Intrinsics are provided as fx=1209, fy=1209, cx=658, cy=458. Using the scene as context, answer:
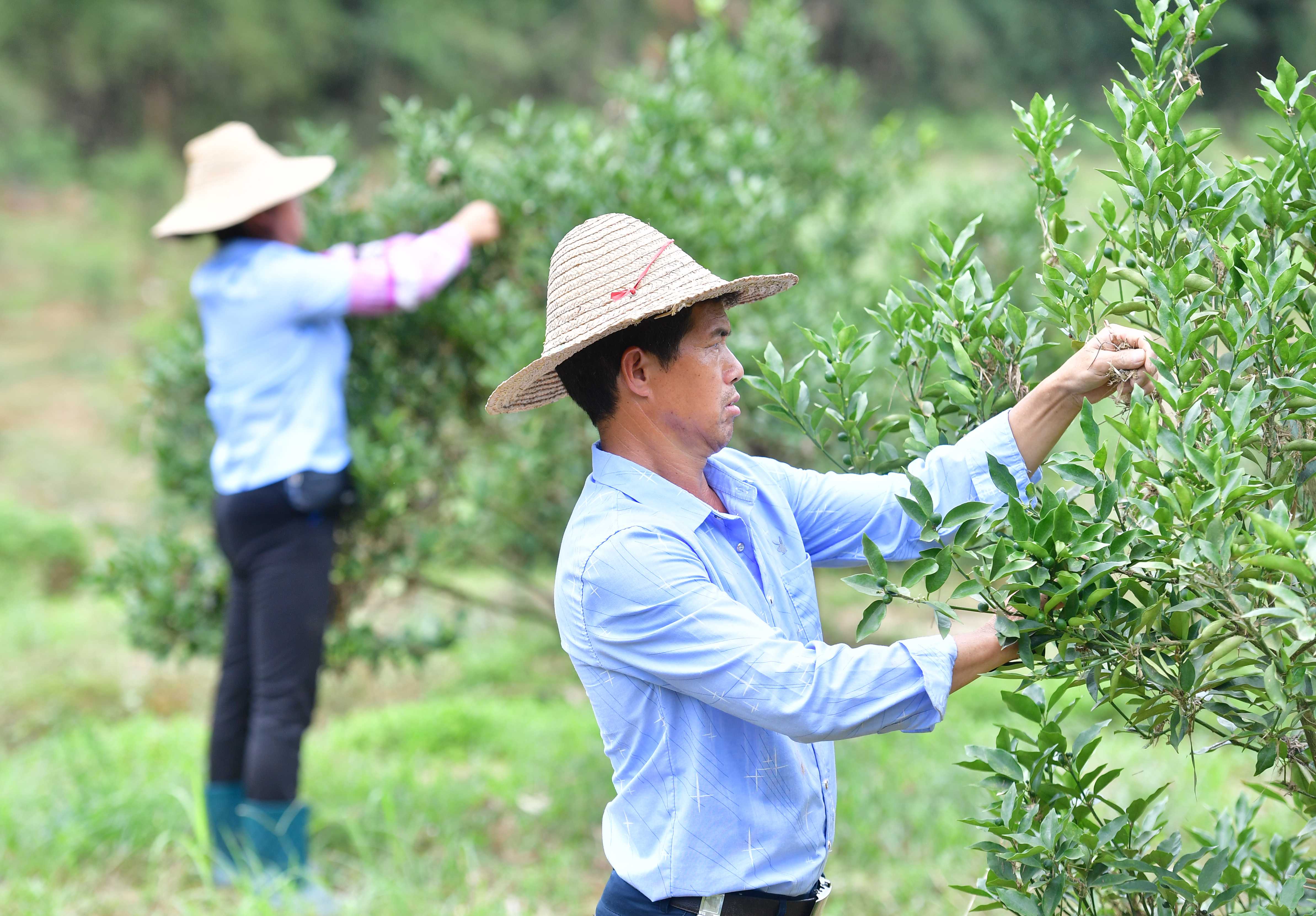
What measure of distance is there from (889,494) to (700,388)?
0.38 meters

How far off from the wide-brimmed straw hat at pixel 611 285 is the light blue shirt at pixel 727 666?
0.67 ft

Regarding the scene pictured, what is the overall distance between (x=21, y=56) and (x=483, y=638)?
14499mm

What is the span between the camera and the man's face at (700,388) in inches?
71.8

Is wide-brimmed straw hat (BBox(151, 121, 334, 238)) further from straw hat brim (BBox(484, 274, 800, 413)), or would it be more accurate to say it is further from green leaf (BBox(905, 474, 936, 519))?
green leaf (BBox(905, 474, 936, 519))

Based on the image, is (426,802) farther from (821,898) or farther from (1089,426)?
(1089,426)

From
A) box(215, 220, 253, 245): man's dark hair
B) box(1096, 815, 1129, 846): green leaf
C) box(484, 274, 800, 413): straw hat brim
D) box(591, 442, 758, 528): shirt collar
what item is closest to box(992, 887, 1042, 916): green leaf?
box(1096, 815, 1129, 846): green leaf

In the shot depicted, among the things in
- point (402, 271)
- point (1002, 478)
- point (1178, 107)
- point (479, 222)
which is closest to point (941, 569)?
point (1002, 478)

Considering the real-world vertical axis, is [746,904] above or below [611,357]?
below

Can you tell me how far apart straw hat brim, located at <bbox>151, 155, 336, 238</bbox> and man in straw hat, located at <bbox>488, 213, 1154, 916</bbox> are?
1.92 meters

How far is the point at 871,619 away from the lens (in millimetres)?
1595

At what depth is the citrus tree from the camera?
1464 mm

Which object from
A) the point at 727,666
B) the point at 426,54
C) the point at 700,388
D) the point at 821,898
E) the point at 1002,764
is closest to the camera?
the point at 727,666

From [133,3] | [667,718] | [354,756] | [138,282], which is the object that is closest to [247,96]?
[133,3]

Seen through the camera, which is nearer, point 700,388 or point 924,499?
point 924,499
